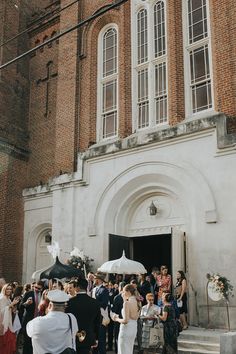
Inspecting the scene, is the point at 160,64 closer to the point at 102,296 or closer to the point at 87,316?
the point at 102,296

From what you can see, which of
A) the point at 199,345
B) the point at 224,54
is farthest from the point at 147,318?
the point at 224,54

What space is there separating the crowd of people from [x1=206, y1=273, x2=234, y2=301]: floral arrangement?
0.92 metres

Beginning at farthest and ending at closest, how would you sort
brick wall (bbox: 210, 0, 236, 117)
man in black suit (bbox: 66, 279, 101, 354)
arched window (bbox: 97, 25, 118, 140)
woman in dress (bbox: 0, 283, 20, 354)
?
1. arched window (bbox: 97, 25, 118, 140)
2. brick wall (bbox: 210, 0, 236, 117)
3. woman in dress (bbox: 0, 283, 20, 354)
4. man in black suit (bbox: 66, 279, 101, 354)

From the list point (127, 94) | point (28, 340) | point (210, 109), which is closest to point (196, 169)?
point (210, 109)

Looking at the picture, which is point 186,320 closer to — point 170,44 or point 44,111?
point 170,44

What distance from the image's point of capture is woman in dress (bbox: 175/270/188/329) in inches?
481

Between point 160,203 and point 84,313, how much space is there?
29.3 ft

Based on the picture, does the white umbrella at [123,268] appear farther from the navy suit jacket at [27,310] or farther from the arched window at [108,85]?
the arched window at [108,85]

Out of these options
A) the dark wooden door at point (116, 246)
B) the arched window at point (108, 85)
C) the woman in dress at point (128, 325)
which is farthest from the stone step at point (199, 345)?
the arched window at point (108, 85)

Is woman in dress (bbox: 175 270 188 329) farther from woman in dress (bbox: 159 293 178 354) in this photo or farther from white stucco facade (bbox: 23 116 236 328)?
woman in dress (bbox: 159 293 178 354)

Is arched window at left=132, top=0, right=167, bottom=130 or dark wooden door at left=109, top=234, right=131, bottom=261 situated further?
arched window at left=132, top=0, right=167, bottom=130

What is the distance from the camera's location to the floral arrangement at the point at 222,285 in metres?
11.7

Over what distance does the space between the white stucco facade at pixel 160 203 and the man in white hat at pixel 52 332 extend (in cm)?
821

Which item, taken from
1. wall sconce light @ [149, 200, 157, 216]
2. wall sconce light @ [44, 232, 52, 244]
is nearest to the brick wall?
wall sconce light @ [149, 200, 157, 216]
